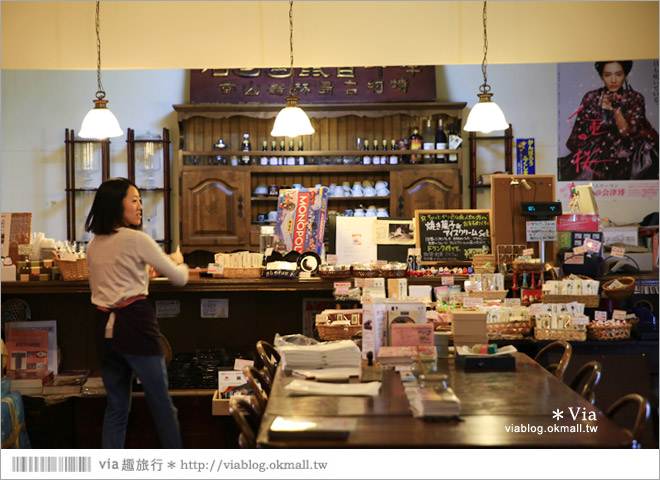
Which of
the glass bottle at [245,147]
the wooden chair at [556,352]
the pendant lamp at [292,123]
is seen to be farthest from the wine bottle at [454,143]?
the wooden chair at [556,352]

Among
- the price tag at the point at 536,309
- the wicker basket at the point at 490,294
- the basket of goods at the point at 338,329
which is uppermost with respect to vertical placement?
the wicker basket at the point at 490,294

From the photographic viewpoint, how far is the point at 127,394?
3.26 m

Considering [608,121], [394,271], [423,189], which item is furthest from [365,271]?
[608,121]

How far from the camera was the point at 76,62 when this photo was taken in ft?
17.1

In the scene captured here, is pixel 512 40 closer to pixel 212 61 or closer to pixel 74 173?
pixel 212 61

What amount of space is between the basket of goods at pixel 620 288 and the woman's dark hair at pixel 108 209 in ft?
8.86

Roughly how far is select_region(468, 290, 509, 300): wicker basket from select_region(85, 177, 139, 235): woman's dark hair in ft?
6.62

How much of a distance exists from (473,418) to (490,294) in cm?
188

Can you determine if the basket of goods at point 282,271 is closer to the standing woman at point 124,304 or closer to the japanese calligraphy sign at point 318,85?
the standing woman at point 124,304

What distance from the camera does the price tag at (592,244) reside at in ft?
14.1

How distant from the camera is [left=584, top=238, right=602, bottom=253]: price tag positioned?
4.29 metres

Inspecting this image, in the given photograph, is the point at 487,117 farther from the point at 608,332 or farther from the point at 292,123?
the point at 608,332

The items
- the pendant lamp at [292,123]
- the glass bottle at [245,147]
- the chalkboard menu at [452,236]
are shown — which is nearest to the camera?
the pendant lamp at [292,123]

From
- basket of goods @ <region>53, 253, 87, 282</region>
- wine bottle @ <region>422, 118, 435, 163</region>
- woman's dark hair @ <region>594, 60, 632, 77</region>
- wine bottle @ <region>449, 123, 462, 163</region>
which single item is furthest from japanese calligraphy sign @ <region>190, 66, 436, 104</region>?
basket of goods @ <region>53, 253, 87, 282</region>
